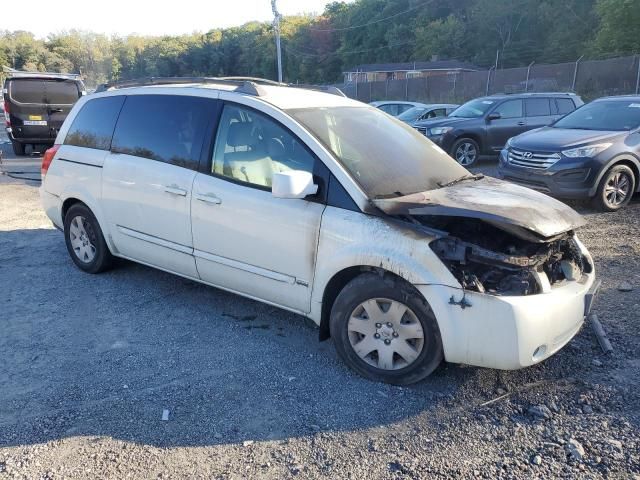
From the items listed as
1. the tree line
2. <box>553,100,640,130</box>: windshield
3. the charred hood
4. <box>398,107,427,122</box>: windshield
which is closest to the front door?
the charred hood

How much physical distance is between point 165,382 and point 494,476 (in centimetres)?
207

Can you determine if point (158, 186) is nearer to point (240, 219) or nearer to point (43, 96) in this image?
point (240, 219)

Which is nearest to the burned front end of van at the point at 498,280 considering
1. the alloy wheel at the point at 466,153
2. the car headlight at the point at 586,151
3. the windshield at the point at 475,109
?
the car headlight at the point at 586,151

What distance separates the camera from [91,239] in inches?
212

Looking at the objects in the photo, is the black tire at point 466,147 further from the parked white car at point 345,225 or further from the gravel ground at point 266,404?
the parked white car at point 345,225

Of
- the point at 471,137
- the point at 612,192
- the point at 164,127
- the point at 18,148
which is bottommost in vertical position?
the point at 18,148

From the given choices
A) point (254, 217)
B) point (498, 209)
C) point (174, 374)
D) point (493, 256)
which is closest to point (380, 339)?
point (493, 256)

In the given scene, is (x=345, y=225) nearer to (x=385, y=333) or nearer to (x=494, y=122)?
(x=385, y=333)

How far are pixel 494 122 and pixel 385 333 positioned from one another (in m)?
10.6

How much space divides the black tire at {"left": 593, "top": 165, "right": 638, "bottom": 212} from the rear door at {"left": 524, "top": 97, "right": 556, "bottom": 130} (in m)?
5.22

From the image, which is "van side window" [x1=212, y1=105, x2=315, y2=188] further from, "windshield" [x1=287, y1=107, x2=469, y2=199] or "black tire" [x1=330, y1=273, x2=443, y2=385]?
"black tire" [x1=330, y1=273, x2=443, y2=385]

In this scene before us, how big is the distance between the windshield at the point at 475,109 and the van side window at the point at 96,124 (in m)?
9.78

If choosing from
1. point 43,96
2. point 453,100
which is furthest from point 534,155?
point 453,100

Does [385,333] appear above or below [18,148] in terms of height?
above
